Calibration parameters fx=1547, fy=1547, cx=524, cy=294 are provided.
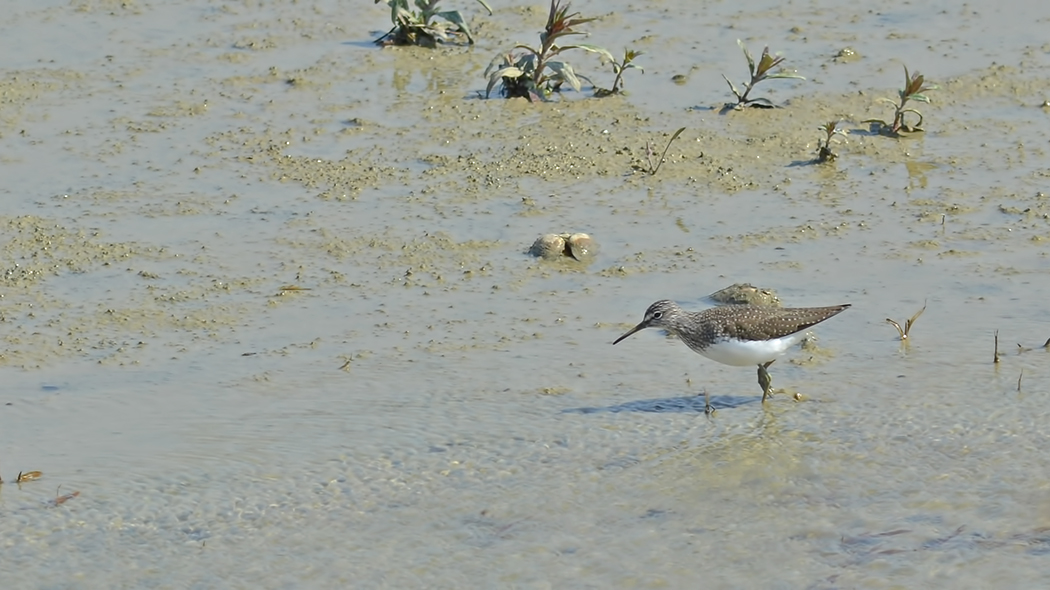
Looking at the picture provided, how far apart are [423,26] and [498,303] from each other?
474 centimetres

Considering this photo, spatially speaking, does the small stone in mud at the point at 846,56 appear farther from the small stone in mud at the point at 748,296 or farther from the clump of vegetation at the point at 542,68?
the small stone in mud at the point at 748,296

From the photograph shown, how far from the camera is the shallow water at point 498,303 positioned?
22.6 ft

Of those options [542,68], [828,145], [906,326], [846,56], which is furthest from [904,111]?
[906,326]

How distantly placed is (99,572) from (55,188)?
16.1ft

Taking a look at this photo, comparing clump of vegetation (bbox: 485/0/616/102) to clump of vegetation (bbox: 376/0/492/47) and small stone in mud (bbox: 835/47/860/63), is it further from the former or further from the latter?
small stone in mud (bbox: 835/47/860/63)

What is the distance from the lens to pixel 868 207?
34.9 feet

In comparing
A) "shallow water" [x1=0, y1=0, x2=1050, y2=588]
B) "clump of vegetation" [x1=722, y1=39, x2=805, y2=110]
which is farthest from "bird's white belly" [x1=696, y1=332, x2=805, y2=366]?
"clump of vegetation" [x1=722, y1=39, x2=805, y2=110]

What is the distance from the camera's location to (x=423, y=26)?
527 inches

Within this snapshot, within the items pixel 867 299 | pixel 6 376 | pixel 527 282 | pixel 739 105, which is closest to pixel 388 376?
pixel 527 282

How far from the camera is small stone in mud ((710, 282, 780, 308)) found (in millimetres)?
9078

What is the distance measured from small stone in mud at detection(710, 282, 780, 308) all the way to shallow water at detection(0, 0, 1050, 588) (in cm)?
23

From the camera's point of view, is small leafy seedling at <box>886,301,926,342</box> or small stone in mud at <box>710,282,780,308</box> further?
small stone in mud at <box>710,282,780,308</box>

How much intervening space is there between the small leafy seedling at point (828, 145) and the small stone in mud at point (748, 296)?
229 centimetres

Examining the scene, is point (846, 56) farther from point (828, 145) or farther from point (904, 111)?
point (828, 145)
